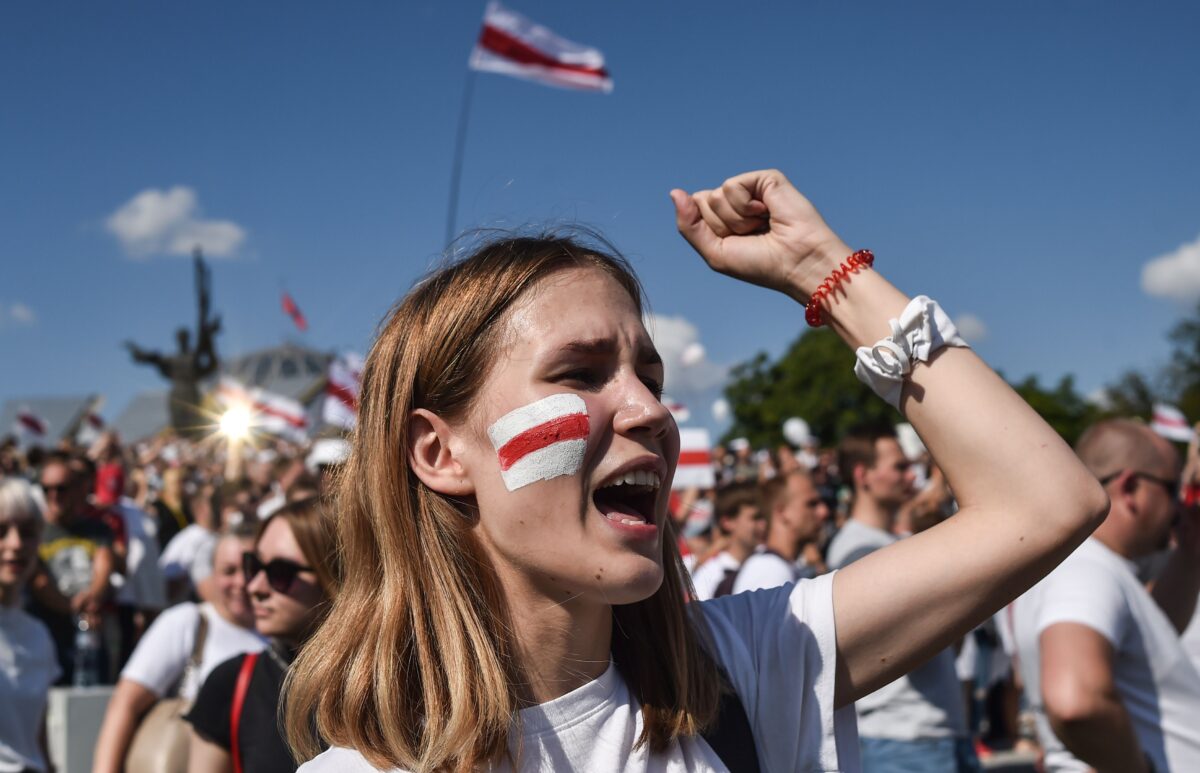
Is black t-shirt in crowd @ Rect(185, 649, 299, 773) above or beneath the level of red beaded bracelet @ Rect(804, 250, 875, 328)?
beneath

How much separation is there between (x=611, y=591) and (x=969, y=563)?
61cm

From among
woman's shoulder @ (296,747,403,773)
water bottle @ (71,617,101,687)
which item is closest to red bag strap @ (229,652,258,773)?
woman's shoulder @ (296,747,403,773)

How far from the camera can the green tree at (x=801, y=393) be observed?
7638 cm

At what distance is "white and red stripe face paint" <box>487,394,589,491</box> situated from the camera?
179 centimetres

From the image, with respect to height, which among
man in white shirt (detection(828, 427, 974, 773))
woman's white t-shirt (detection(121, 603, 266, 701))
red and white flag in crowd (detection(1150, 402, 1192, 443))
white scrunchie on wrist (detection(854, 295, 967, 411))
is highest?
red and white flag in crowd (detection(1150, 402, 1192, 443))

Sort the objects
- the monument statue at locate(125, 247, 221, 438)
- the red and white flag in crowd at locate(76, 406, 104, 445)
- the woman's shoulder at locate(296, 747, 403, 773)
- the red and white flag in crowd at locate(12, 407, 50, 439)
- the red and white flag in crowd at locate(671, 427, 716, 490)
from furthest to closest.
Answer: the monument statue at locate(125, 247, 221, 438) < the red and white flag in crowd at locate(12, 407, 50, 439) < the red and white flag in crowd at locate(76, 406, 104, 445) < the red and white flag in crowd at locate(671, 427, 716, 490) < the woman's shoulder at locate(296, 747, 403, 773)

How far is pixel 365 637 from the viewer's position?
1903mm

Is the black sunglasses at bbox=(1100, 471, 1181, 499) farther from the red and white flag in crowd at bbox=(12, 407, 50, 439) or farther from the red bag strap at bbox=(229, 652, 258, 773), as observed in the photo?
the red and white flag in crowd at bbox=(12, 407, 50, 439)

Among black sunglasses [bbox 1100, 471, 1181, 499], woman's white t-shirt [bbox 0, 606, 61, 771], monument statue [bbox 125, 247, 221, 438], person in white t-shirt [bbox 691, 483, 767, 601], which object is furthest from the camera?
monument statue [bbox 125, 247, 221, 438]

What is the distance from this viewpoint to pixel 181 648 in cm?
420

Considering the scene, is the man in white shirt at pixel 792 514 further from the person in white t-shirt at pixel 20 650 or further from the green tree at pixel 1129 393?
the green tree at pixel 1129 393

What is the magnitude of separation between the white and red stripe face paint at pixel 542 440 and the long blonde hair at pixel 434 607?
0.12 meters

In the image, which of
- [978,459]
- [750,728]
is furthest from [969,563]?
[750,728]

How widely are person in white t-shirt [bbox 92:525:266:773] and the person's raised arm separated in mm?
2763
